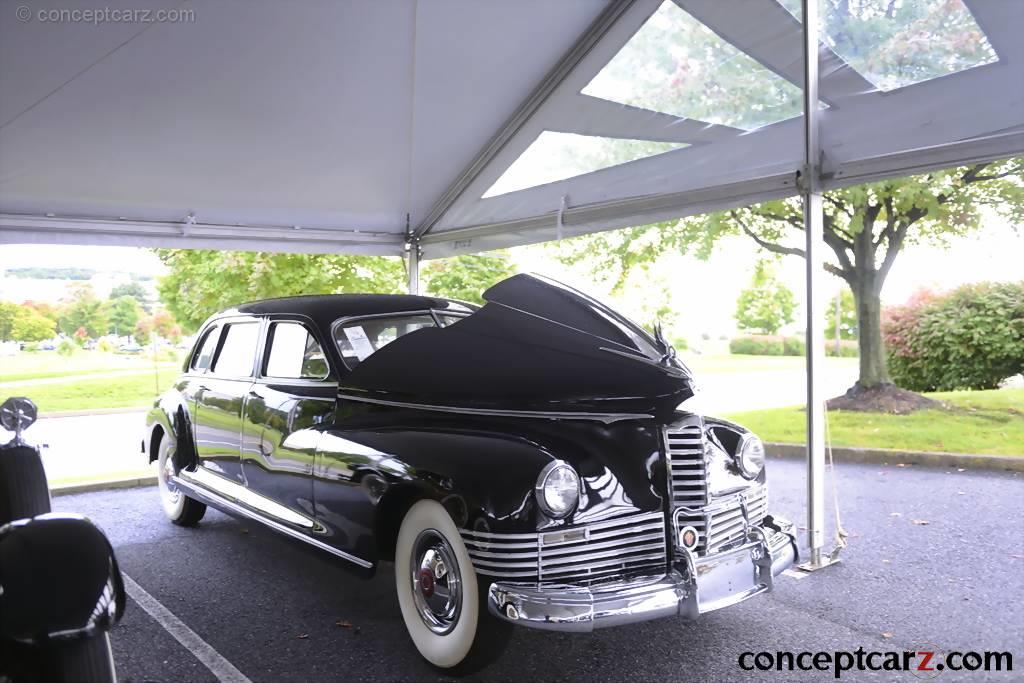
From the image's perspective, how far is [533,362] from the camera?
429 centimetres

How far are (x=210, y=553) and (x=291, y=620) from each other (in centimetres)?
169

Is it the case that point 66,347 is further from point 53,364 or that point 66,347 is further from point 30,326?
point 30,326

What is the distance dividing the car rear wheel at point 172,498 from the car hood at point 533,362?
8.99ft

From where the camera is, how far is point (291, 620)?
15.0ft

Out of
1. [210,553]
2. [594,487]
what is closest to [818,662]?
[594,487]

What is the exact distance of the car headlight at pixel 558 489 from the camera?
3445mm

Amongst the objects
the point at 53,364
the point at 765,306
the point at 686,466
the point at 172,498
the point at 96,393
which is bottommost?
the point at 172,498

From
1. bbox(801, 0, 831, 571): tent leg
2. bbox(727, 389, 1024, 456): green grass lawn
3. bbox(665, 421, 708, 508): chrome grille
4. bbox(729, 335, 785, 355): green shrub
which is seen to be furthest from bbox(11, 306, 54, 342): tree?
bbox(729, 335, 785, 355): green shrub

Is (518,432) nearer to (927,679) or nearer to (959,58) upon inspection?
(927,679)

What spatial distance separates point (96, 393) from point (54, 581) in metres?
13.5

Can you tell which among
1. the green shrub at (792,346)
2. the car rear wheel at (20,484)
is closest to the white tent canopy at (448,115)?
the car rear wheel at (20,484)

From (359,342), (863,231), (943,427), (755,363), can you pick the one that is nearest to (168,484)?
(359,342)

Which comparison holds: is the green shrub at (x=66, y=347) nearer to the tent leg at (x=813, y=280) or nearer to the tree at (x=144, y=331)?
the tree at (x=144, y=331)

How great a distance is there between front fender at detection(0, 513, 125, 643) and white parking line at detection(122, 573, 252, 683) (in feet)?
5.97
